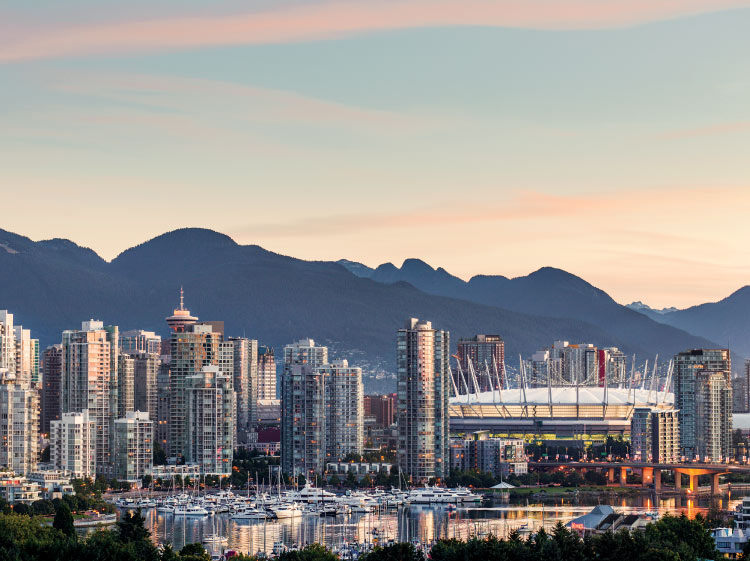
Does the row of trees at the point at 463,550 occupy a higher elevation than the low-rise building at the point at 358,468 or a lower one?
lower

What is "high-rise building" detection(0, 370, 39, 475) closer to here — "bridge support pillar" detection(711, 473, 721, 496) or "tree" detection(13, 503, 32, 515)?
"tree" detection(13, 503, 32, 515)

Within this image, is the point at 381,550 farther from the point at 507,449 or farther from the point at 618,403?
the point at 618,403

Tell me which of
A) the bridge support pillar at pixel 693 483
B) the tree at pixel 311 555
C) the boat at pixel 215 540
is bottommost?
the boat at pixel 215 540

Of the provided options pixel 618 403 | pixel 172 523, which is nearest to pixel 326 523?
pixel 172 523

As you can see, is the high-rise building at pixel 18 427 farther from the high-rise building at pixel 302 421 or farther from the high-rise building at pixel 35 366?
the high-rise building at pixel 35 366

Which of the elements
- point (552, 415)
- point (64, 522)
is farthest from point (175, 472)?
point (552, 415)

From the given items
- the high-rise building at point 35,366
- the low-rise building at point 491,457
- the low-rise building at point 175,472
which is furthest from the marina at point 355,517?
the high-rise building at point 35,366

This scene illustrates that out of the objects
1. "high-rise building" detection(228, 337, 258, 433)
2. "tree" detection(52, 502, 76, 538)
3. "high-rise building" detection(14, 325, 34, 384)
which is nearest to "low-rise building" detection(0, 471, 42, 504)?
"tree" detection(52, 502, 76, 538)
